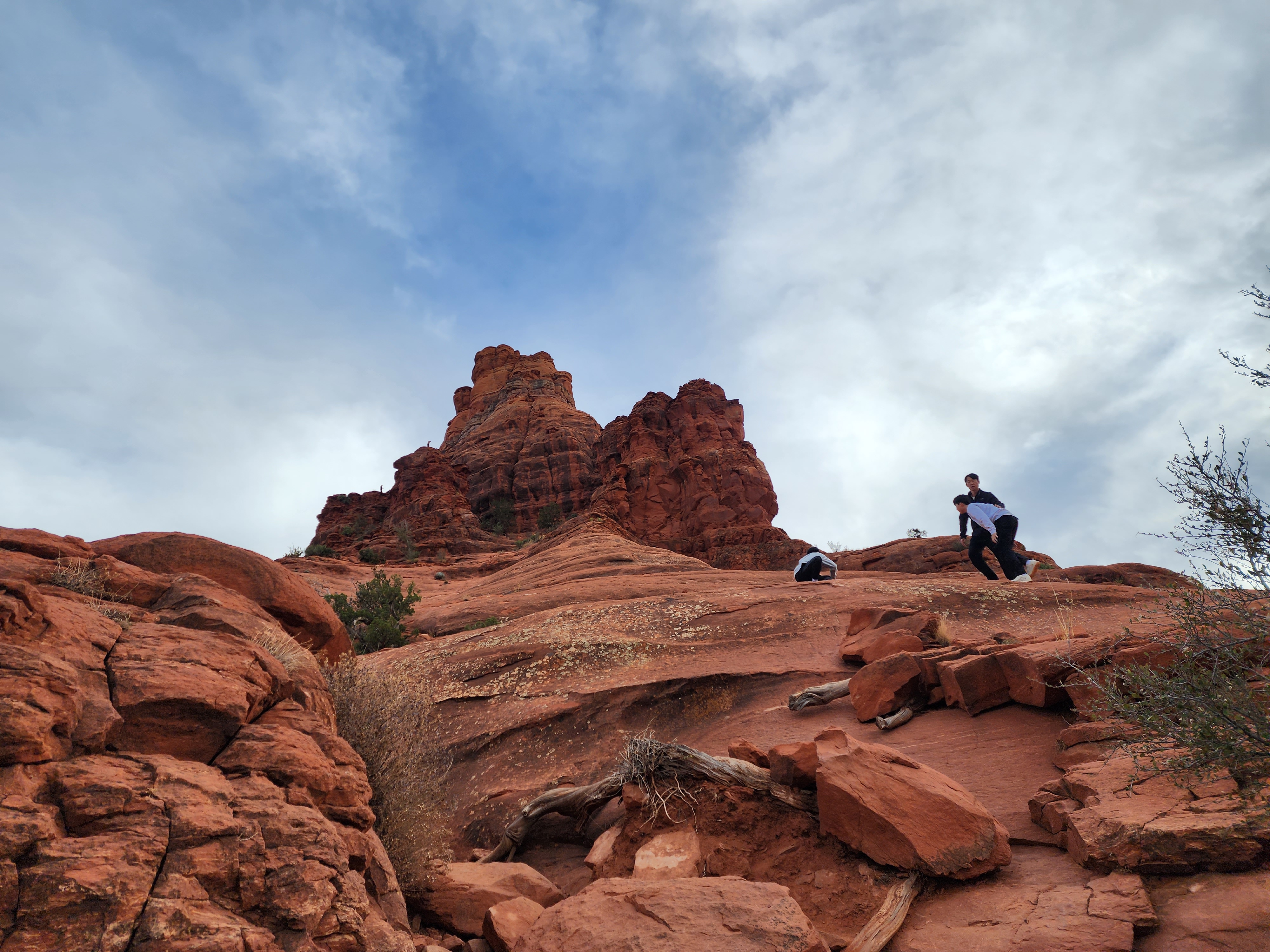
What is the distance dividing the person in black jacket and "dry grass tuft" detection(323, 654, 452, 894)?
11.9 m

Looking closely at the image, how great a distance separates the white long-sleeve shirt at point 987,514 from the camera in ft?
45.7

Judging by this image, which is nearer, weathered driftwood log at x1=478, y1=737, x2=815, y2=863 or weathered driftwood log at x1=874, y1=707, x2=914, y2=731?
weathered driftwood log at x1=478, y1=737, x2=815, y2=863

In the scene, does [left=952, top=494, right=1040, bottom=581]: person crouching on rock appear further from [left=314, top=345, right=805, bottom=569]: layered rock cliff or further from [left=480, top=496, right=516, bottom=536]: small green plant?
[left=480, top=496, right=516, bottom=536]: small green plant

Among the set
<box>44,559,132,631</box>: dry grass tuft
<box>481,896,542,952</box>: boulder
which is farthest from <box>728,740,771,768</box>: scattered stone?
<box>44,559,132,631</box>: dry grass tuft

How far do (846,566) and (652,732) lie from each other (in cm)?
2271

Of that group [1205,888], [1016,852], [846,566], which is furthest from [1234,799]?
[846,566]

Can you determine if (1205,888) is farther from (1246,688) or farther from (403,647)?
(403,647)

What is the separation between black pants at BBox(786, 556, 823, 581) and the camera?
16.0 meters

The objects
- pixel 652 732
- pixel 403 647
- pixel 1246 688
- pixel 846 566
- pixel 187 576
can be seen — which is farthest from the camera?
pixel 846 566

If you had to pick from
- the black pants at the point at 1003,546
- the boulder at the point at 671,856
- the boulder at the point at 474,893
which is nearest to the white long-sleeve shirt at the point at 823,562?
the black pants at the point at 1003,546

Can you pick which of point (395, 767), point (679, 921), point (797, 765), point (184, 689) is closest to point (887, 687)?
point (797, 765)

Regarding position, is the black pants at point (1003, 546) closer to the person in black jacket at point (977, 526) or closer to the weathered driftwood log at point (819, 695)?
the person in black jacket at point (977, 526)

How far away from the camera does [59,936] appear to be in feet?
8.35

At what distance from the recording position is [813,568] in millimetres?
16141
